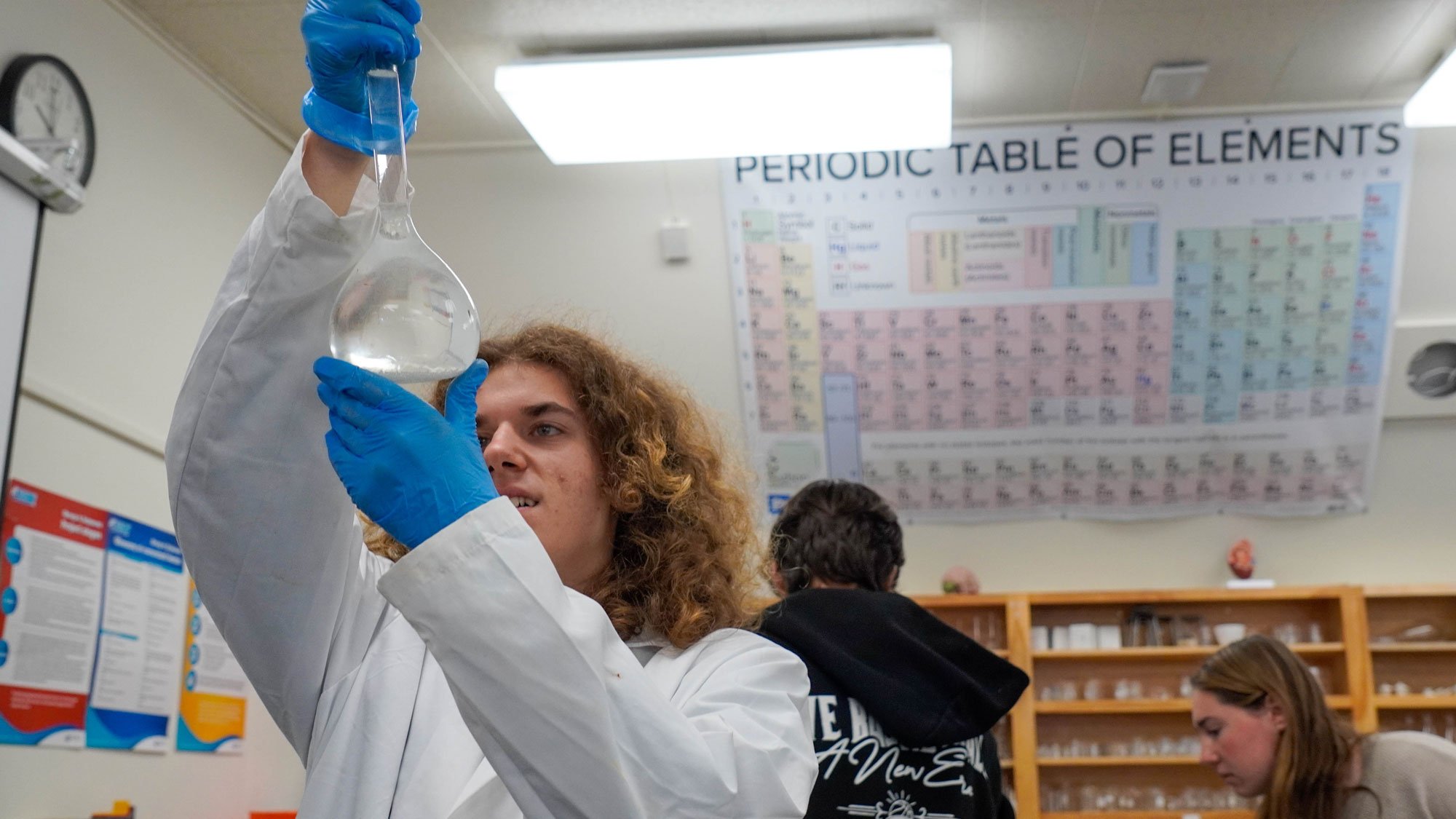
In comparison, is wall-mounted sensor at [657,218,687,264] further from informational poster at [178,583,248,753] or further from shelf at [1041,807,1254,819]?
shelf at [1041,807,1254,819]

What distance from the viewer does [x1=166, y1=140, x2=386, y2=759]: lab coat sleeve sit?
3.37 feet

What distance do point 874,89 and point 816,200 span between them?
67 cm

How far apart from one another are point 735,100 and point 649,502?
2.09m

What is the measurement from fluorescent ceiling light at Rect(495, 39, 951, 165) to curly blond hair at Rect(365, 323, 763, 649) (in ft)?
6.08

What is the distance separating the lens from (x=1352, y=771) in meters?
2.36

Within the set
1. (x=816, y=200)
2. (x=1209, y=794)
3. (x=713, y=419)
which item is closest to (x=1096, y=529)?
(x=1209, y=794)

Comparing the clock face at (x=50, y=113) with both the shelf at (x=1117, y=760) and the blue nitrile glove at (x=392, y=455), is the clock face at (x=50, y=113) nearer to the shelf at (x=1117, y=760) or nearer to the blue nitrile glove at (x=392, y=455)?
the blue nitrile glove at (x=392, y=455)


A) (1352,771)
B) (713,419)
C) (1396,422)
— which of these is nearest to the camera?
(713,419)

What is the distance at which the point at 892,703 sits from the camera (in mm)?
1953

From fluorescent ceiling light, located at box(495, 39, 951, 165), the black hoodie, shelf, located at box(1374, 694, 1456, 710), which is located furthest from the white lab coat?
shelf, located at box(1374, 694, 1456, 710)

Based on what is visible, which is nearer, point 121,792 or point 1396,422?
point 121,792

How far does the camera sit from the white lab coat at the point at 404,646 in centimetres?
90

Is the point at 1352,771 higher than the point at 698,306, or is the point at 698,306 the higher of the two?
the point at 698,306

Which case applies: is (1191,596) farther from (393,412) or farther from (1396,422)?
(393,412)
